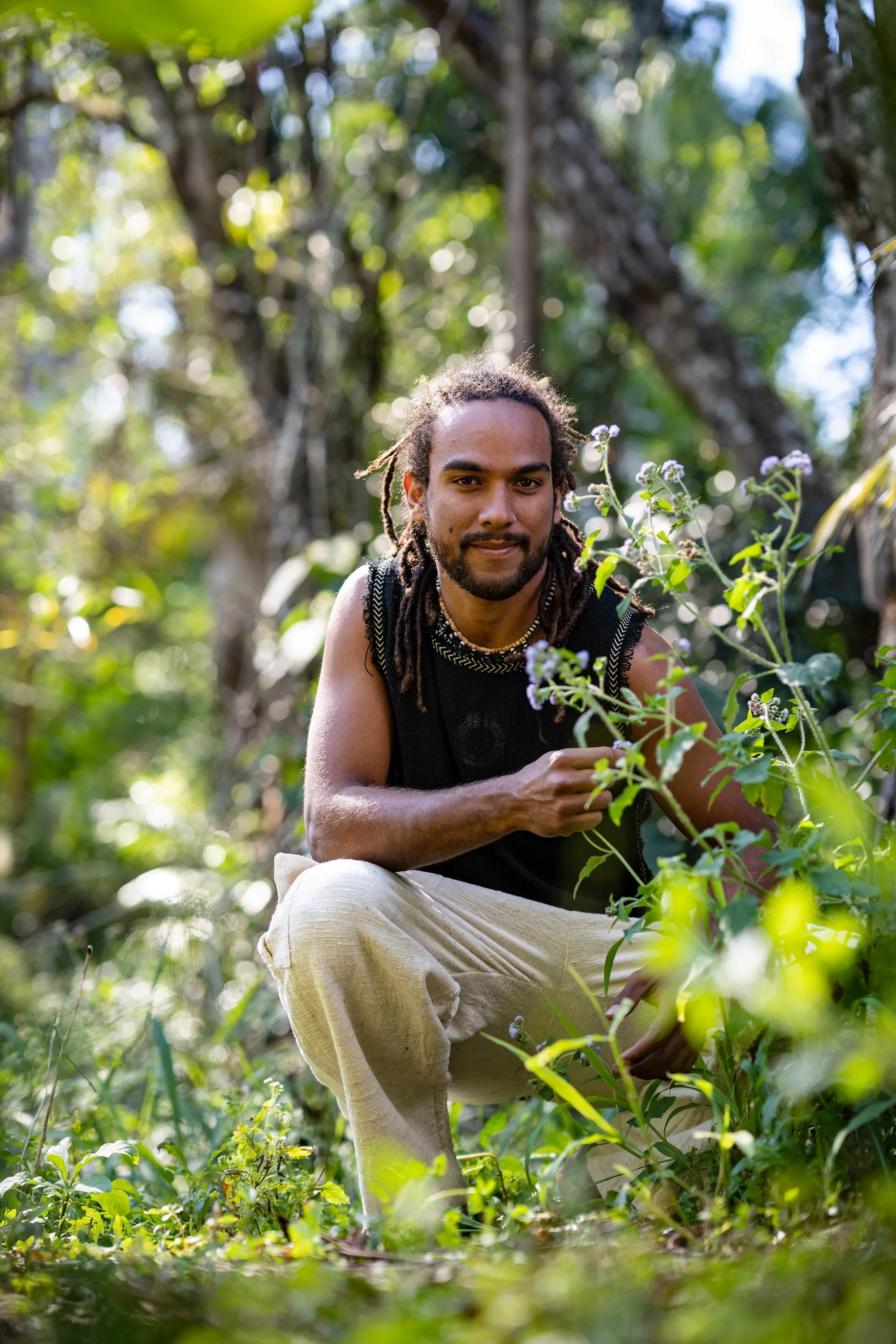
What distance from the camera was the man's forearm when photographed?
6.57 feet

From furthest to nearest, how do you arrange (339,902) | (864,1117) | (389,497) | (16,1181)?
(389,497) → (339,902) → (16,1181) → (864,1117)

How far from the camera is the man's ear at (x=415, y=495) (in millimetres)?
2645

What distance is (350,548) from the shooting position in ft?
14.4

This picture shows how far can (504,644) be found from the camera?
2.52 metres

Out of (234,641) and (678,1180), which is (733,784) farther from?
(234,641)

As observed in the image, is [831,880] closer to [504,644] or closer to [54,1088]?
[504,644]

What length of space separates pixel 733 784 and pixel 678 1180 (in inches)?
32.0

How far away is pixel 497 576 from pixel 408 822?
585 millimetres

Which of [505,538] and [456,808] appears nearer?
[456,808]

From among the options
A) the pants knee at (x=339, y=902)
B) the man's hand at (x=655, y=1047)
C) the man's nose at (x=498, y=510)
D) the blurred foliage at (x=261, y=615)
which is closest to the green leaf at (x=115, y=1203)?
the blurred foliage at (x=261, y=615)

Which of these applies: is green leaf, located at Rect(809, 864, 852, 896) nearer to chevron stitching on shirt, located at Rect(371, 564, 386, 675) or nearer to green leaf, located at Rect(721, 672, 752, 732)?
green leaf, located at Rect(721, 672, 752, 732)

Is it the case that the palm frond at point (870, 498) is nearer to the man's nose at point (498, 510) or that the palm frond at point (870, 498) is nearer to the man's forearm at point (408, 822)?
the man's nose at point (498, 510)

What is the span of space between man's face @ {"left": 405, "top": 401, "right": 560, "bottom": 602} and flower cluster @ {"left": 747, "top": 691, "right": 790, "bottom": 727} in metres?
0.65

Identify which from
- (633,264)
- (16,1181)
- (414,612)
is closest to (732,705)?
(414,612)
